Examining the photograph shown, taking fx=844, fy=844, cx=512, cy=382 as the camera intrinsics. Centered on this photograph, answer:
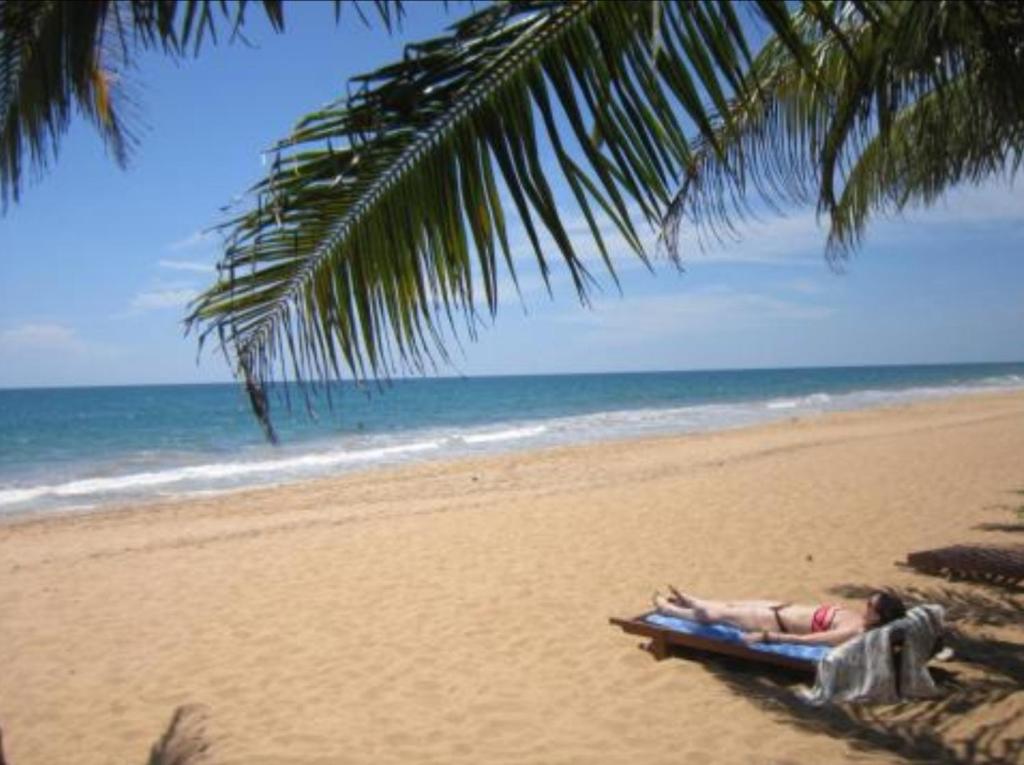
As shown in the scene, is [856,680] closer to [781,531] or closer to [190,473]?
[781,531]

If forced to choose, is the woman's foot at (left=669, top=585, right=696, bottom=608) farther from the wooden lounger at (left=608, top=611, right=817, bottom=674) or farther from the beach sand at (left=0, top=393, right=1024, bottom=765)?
the beach sand at (left=0, top=393, right=1024, bottom=765)

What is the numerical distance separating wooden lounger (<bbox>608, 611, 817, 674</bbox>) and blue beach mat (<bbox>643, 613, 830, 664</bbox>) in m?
0.01

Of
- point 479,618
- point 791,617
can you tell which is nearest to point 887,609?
point 791,617

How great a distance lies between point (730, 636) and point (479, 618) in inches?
88.5

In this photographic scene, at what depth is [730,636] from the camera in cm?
542

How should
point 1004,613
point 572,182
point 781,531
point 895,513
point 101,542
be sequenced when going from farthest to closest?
point 101,542 → point 895,513 → point 781,531 → point 1004,613 → point 572,182

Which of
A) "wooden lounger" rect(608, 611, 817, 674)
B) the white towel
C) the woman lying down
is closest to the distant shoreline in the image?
"wooden lounger" rect(608, 611, 817, 674)

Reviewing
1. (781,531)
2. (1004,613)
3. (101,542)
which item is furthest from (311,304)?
(101,542)

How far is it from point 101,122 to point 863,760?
14.8 feet

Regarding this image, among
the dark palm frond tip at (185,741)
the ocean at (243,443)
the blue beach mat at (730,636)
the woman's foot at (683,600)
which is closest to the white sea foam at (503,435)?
the ocean at (243,443)

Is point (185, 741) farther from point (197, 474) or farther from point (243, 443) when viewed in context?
point (243, 443)

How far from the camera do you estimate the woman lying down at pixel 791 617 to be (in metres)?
5.00

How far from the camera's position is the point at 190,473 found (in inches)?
815

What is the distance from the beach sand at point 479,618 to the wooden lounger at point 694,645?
12 cm
